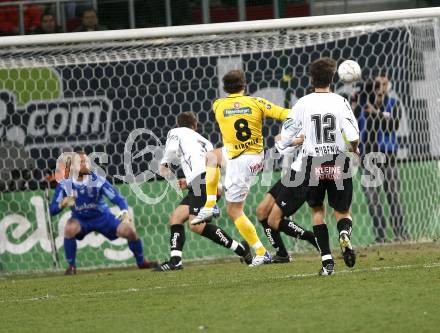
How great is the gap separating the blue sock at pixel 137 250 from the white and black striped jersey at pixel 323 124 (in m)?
4.25

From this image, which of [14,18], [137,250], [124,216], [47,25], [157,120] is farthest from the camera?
[14,18]

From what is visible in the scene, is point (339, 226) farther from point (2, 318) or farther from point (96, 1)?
point (96, 1)

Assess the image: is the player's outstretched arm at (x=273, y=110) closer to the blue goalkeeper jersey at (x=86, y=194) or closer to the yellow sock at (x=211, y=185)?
the yellow sock at (x=211, y=185)

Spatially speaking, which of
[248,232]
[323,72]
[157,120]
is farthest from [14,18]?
[323,72]

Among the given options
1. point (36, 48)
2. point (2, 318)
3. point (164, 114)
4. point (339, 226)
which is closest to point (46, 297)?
point (2, 318)

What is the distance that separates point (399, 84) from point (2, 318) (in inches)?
291

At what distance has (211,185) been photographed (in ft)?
37.6

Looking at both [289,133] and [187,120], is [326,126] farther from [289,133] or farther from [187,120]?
[187,120]

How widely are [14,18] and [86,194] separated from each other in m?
4.96

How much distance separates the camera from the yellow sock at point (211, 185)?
11305 millimetres

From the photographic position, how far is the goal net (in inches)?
529

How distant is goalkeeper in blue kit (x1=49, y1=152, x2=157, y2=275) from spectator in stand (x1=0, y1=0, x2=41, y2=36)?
4.45 metres

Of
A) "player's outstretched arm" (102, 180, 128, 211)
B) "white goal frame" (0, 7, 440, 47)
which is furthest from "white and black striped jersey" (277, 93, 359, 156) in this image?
"player's outstretched arm" (102, 180, 128, 211)

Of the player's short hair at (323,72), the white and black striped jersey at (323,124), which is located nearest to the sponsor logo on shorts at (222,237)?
the white and black striped jersey at (323,124)
